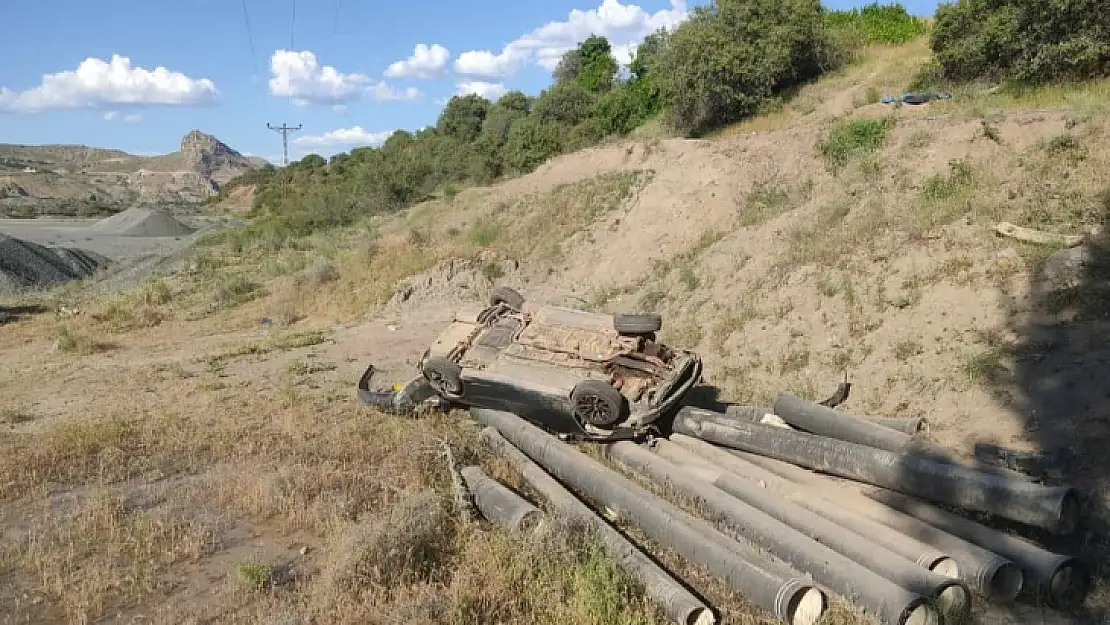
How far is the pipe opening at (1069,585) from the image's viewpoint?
4.75m

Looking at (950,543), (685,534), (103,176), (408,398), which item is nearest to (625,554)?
(685,534)

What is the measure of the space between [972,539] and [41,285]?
28449mm

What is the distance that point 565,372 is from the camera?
788cm

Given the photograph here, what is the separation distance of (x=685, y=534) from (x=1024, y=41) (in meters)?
15.8

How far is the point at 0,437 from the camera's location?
29.4ft

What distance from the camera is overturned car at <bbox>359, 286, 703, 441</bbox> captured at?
7422 mm

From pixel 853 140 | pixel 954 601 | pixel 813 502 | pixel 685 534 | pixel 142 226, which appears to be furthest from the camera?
pixel 142 226

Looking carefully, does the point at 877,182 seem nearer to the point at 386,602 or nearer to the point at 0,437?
the point at 386,602

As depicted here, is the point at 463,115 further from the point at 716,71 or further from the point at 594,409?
the point at 594,409

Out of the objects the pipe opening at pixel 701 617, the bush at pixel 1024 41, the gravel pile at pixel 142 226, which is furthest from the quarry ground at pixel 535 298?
the gravel pile at pixel 142 226

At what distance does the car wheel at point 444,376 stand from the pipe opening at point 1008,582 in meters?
5.38

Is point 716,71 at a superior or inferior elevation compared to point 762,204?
superior

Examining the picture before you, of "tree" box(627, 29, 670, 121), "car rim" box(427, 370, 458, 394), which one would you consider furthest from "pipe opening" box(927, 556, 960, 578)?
"tree" box(627, 29, 670, 121)

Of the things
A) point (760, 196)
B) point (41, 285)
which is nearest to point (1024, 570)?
point (760, 196)
